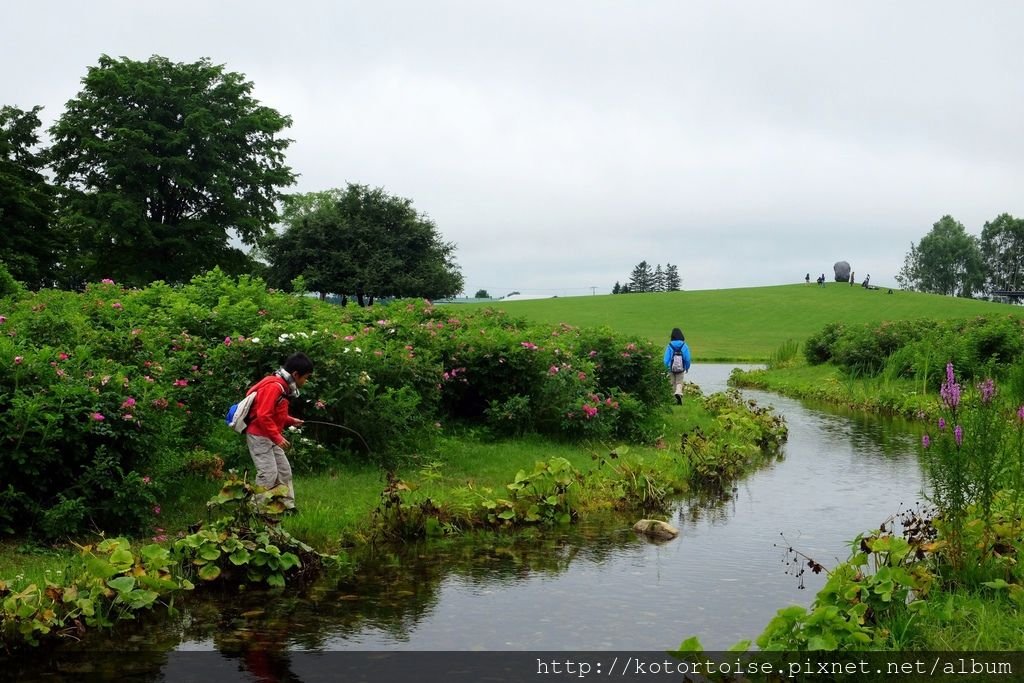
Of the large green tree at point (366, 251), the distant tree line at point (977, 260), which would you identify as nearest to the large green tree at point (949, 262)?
the distant tree line at point (977, 260)

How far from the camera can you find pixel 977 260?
146625 mm

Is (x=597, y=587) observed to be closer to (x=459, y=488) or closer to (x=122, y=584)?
(x=459, y=488)

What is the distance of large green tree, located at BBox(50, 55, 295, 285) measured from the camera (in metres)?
45.8

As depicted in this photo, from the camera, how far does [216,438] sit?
12.7 m

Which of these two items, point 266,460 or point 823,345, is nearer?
point 266,460

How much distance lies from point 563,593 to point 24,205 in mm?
42781

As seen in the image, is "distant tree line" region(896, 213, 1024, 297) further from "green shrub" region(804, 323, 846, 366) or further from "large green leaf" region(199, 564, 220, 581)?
"large green leaf" region(199, 564, 220, 581)

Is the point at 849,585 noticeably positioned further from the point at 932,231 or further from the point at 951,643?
the point at 932,231

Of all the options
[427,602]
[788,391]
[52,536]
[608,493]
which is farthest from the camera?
[788,391]

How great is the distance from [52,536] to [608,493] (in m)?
7.21

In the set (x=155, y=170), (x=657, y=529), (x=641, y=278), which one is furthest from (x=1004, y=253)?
(x=657, y=529)

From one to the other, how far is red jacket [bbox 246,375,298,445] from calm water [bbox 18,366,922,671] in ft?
6.20

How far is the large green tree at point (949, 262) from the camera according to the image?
148000 millimetres

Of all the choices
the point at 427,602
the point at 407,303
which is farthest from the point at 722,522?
the point at 407,303
